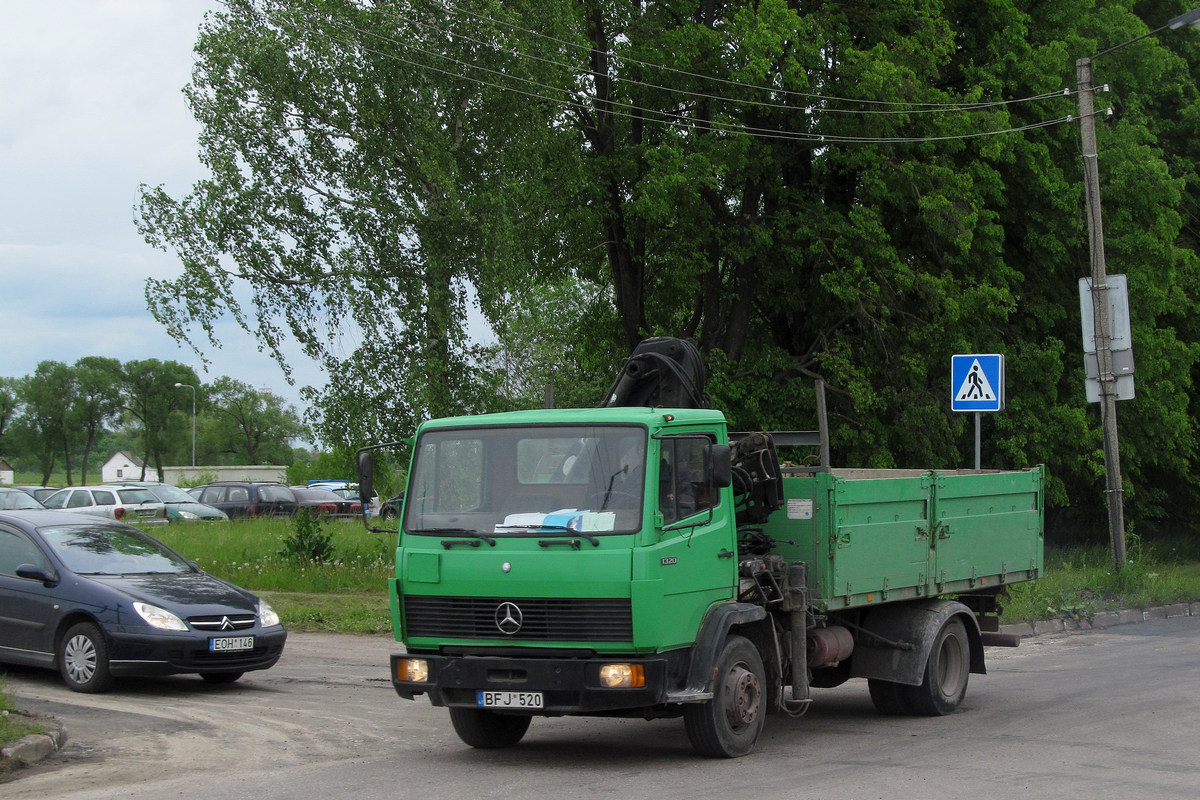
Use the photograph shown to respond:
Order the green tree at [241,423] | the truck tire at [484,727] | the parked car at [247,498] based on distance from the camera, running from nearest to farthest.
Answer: the truck tire at [484,727] < the parked car at [247,498] < the green tree at [241,423]

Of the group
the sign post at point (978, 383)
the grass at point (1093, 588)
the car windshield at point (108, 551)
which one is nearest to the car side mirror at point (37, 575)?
the car windshield at point (108, 551)

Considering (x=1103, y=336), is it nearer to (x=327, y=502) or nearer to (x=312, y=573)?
(x=312, y=573)

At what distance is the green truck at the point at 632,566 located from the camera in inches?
310

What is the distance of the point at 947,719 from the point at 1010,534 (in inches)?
80.8

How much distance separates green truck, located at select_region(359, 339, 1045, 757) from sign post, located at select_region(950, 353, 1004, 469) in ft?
23.5

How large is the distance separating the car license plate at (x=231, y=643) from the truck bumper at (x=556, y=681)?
396 cm

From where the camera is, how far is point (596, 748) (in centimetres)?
917

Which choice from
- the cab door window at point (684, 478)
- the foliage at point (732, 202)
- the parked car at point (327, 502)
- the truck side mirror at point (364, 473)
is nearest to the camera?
the cab door window at point (684, 478)

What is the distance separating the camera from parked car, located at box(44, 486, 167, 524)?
118 ft

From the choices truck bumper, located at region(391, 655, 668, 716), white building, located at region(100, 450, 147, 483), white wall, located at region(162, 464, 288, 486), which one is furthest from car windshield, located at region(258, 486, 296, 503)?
white building, located at region(100, 450, 147, 483)

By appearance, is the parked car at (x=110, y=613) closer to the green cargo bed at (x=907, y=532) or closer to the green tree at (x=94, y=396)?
the green cargo bed at (x=907, y=532)

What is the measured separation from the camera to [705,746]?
8391 mm

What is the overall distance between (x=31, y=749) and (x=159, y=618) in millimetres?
2996

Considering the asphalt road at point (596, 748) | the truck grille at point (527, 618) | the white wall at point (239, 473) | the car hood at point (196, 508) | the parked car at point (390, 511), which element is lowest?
the asphalt road at point (596, 748)
